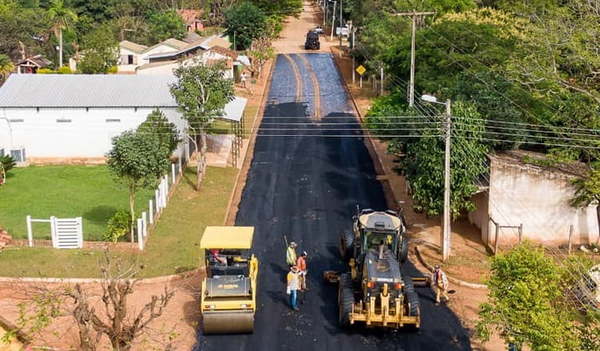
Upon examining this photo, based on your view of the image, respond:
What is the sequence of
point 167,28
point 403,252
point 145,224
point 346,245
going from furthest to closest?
point 167,28, point 145,224, point 346,245, point 403,252

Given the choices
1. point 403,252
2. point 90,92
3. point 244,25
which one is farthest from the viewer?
point 244,25

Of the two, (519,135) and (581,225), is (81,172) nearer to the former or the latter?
(519,135)

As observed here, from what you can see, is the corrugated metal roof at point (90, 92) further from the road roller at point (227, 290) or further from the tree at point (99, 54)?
the tree at point (99, 54)

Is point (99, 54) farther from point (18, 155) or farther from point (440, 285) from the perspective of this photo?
point (440, 285)

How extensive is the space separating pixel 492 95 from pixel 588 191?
6.86 m

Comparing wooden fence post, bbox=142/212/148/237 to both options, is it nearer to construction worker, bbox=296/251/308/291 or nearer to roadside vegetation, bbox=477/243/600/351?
construction worker, bbox=296/251/308/291

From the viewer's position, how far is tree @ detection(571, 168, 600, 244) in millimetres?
28031

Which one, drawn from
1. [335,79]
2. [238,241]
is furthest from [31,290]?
[335,79]

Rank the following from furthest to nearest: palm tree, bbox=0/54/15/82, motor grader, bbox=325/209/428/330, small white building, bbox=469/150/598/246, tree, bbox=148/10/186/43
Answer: tree, bbox=148/10/186/43 → palm tree, bbox=0/54/15/82 → small white building, bbox=469/150/598/246 → motor grader, bbox=325/209/428/330

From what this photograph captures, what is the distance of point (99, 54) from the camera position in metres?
68.2

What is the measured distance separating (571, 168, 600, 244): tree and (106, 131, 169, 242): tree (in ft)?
57.3

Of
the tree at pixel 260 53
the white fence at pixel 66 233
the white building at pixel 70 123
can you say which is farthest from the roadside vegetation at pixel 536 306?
the tree at pixel 260 53

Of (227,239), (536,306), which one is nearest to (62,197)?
(227,239)

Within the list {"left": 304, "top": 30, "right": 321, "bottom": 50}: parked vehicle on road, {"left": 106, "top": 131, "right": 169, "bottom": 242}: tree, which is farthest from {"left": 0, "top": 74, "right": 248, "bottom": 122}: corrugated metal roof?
{"left": 304, "top": 30, "right": 321, "bottom": 50}: parked vehicle on road
